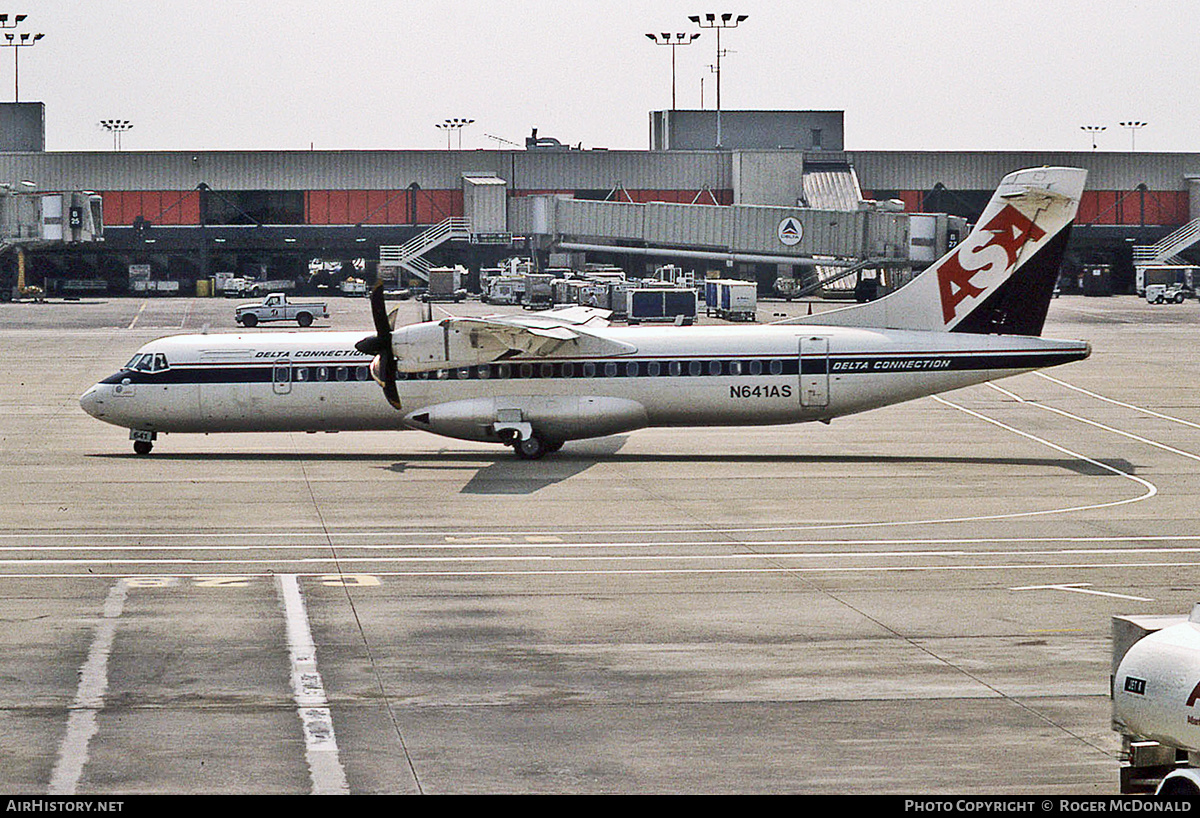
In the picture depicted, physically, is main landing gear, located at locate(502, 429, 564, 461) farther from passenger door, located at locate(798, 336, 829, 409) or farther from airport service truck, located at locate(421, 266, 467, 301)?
airport service truck, located at locate(421, 266, 467, 301)

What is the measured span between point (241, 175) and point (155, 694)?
118 metres

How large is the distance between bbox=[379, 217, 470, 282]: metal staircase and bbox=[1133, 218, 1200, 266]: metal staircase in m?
55.4

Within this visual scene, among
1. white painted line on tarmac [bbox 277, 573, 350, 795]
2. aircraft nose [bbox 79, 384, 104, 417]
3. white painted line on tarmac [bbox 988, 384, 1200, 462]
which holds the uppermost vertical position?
aircraft nose [bbox 79, 384, 104, 417]

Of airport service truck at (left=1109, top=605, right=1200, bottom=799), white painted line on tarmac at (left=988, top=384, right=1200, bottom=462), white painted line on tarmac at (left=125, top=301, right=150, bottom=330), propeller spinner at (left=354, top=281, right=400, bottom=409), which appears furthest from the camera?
white painted line on tarmac at (left=125, top=301, right=150, bottom=330)

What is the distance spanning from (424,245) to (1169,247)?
200ft

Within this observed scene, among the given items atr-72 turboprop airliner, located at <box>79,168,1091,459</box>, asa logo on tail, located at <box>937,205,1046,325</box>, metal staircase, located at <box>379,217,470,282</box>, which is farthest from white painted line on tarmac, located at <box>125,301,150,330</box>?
asa logo on tail, located at <box>937,205,1046,325</box>

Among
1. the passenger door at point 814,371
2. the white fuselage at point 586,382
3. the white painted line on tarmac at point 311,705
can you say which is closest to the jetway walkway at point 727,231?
the white fuselage at point 586,382

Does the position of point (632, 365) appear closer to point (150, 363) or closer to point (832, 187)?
point (150, 363)

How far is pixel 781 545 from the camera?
30547 mm

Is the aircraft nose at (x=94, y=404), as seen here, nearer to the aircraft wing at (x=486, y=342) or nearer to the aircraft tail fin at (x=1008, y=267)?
the aircraft wing at (x=486, y=342)

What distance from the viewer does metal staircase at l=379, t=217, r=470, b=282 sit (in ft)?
425

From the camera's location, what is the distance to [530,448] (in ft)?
141
